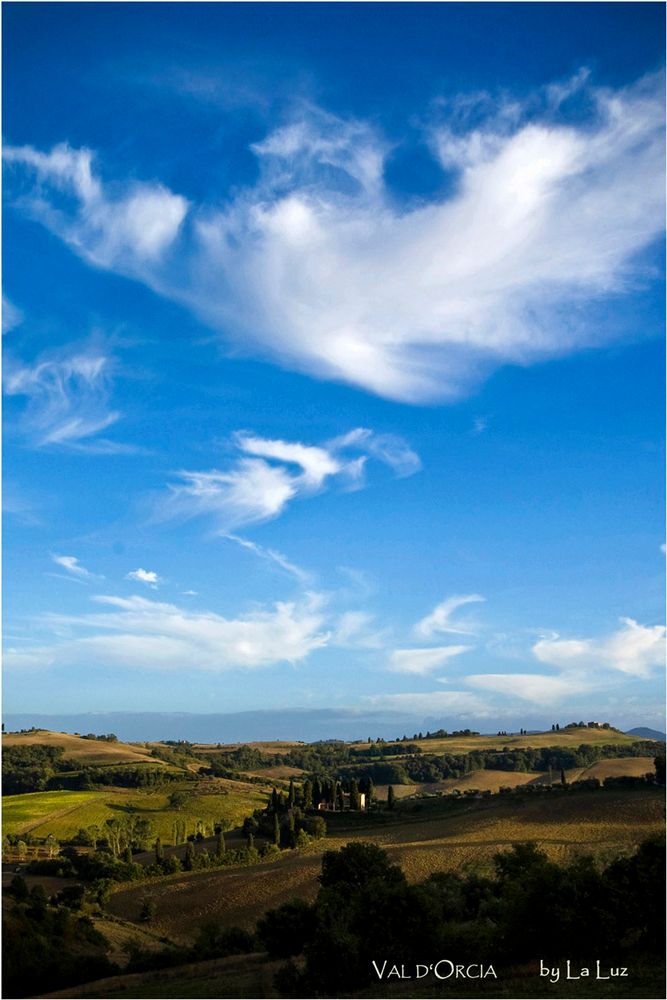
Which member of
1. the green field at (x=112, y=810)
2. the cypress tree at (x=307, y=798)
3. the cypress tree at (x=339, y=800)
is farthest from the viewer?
the green field at (x=112, y=810)

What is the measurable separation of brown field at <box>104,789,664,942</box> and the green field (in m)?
48.2

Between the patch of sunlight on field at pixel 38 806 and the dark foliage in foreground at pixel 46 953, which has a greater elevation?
the dark foliage in foreground at pixel 46 953

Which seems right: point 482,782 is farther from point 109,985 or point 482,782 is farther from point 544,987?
point 544,987

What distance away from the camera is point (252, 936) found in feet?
196

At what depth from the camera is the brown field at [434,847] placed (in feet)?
243

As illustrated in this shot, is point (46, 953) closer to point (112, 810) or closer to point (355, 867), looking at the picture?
point (355, 867)

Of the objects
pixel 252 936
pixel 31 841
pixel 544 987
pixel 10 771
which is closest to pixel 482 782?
pixel 31 841

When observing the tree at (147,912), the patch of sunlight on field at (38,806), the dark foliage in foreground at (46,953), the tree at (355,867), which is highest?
the tree at (355,867)

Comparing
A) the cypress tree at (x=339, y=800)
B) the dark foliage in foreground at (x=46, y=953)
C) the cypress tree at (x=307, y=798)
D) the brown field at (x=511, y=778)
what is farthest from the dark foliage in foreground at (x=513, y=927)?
the brown field at (x=511, y=778)

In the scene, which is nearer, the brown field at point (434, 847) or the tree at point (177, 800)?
the brown field at point (434, 847)

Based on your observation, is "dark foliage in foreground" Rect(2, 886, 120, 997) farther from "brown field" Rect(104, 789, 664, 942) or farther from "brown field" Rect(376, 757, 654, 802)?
"brown field" Rect(376, 757, 654, 802)

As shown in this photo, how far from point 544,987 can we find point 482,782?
6278 inches

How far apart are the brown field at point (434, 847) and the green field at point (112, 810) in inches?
1899

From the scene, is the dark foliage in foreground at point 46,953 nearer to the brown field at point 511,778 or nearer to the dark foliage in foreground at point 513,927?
the dark foliage in foreground at point 513,927
